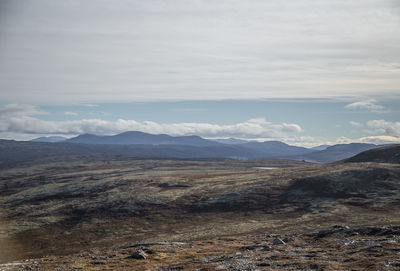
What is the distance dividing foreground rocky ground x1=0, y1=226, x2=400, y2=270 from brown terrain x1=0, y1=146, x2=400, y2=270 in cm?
12

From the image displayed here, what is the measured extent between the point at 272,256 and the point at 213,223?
41.4 m

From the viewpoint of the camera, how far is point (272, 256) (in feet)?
117

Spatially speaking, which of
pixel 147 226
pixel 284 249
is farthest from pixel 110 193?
pixel 284 249

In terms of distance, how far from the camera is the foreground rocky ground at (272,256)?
30.3 m

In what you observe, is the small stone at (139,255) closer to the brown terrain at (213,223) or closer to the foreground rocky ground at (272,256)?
the foreground rocky ground at (272,256)

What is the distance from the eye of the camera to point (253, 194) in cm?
9881

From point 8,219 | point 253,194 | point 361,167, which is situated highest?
point 361,167

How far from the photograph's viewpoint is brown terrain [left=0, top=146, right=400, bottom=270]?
36.2 m

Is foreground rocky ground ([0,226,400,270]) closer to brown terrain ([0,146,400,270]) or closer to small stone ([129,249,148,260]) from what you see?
small stone ([129,249,148,260])

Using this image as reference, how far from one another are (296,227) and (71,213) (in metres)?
65.0

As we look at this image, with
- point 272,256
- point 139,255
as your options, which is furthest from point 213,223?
point 272,256

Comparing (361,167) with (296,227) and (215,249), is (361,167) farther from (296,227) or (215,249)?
(215,249)

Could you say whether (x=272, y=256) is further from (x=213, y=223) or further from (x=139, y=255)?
(x=213, y=223)

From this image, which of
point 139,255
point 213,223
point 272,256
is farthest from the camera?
point 213,223
